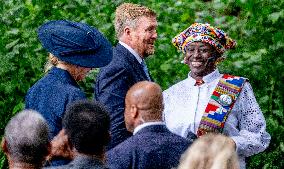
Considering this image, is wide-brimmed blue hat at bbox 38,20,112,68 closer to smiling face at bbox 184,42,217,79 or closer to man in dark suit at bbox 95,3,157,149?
man in dark suit at bbox 95,3,157,149

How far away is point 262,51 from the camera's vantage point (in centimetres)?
767

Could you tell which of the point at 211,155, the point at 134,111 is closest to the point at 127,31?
the point at 134,111

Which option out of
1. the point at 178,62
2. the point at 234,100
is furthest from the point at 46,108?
the point at 178,62

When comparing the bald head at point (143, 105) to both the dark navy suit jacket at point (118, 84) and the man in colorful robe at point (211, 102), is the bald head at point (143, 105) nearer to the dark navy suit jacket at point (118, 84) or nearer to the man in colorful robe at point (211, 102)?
the dark navy suit jacket at point (118, 84)

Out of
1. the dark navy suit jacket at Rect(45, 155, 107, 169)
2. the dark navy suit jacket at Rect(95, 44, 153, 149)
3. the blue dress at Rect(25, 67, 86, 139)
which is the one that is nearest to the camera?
the dark navy suit jacket at Rect(45, 155, 107, 169)

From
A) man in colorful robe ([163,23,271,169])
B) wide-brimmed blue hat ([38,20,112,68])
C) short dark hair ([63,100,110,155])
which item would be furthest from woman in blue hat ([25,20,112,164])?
man in colorful robe ([163,23,271,169])

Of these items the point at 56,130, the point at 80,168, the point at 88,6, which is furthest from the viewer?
the point at 88,6

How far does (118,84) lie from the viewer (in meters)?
5.22

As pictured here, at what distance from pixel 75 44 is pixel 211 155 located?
1.57 metres

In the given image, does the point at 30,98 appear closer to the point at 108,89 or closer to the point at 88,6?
the point at 108,89

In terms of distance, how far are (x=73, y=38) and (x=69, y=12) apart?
3.38 meters

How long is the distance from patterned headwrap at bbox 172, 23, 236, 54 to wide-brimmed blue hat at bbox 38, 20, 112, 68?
0.86 metres

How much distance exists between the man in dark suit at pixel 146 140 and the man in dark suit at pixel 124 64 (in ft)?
2.41

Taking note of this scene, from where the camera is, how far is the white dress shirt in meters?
5.22
